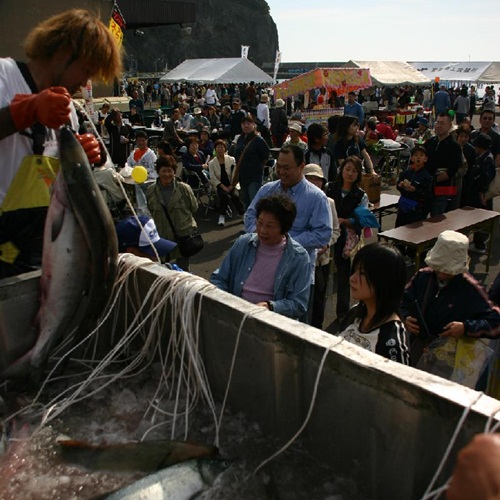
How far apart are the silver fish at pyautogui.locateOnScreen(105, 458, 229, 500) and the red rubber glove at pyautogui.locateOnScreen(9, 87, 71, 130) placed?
1.50 m

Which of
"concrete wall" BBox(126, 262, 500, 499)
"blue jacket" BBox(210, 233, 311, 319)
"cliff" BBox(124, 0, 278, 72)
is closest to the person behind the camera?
"concrete wall" BBox(126, 262, 500, 499)

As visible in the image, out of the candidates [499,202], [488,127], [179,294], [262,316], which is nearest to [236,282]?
[179,294]

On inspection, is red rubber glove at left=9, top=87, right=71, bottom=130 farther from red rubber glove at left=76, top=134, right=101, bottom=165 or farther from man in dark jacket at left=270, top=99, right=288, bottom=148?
man in dark jacket at left=270, top=99, right=288, bottom=148

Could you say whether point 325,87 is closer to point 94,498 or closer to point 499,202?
point 499,202

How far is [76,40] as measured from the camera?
2371 millimetres

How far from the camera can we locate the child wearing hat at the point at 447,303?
11.2 feet

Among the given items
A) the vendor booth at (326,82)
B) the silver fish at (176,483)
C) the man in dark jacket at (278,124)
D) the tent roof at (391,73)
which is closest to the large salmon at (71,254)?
the silver fish at (176,483)

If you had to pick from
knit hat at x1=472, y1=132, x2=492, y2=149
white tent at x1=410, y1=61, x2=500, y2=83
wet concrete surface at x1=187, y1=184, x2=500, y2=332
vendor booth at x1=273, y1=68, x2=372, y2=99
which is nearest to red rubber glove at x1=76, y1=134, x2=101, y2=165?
wet concrete surface at x1=187, y1=184, x2=500, y2=332

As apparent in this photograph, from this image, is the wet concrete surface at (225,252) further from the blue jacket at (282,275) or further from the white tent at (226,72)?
the white tent at (226,72)

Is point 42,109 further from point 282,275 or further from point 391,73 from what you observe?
point 391,73

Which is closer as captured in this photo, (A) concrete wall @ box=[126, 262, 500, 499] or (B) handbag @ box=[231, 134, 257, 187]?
(A) concrete wall @ box=[126, 262, 500, 499]

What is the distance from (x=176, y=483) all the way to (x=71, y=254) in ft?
3.61

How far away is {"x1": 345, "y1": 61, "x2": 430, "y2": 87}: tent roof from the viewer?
1015 inches

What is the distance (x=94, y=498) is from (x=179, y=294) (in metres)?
1.05
